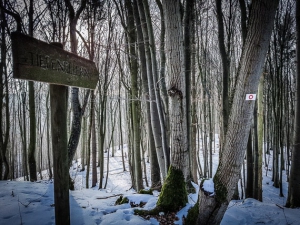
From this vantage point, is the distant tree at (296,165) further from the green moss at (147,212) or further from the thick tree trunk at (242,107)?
the green moss at (147,212)

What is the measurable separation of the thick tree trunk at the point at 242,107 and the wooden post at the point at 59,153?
66.7 inches

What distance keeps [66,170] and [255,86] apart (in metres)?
2.35

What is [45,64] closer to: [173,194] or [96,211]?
[96,211]

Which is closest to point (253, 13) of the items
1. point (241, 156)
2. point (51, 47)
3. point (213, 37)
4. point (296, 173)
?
point (241, 156)

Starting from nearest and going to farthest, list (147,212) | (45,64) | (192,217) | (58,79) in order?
1. (45,64)
2. (58,79)
3. (192,217)
4. (147,212)

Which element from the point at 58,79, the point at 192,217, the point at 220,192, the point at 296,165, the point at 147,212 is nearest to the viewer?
the point at 58,79

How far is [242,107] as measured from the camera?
2.09 metres

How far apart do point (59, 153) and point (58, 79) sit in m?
0.75

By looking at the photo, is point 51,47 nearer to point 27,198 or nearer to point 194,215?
point 194,215

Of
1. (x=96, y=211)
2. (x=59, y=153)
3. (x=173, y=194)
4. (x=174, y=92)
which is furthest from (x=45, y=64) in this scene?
(x=173, y=194)

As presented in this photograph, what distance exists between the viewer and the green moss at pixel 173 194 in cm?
276

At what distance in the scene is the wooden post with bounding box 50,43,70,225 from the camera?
1741 mm

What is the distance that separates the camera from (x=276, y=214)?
3154 mm

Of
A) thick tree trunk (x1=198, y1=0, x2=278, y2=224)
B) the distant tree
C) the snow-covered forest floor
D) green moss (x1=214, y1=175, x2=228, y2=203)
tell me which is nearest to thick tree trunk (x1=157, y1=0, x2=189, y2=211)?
the snow-covered forest floor
